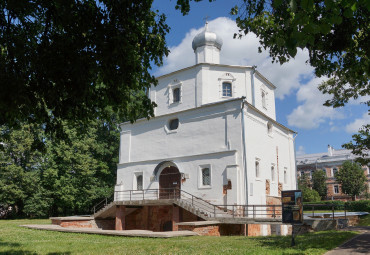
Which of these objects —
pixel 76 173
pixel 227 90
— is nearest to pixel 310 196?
pixel 227 90

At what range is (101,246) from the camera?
12.6 metres

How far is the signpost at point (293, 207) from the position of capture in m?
10.6

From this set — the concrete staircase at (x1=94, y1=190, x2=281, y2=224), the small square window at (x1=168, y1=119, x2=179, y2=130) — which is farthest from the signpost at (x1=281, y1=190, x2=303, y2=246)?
the small square window at (x1=168, y1=119, x2=179, y2=130)

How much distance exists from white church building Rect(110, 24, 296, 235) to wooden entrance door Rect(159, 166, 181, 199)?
69 millimetres

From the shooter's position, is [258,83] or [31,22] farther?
[258,83]

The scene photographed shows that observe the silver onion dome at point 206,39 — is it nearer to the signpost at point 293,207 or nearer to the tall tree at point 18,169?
the signpost at point 293,207

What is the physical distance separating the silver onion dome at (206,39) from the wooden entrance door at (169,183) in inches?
367

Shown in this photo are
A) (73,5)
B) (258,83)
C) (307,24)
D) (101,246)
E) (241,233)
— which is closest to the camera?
(307,24)

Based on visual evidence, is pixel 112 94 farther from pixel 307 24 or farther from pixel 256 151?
pixel 256 151

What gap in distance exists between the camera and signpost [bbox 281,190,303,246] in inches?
418

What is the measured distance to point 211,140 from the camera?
22.5m

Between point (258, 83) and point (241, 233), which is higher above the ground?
point (258, 83)

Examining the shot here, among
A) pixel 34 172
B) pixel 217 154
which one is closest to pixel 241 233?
pixel 217 154

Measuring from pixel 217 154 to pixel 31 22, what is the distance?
15.5 meters
